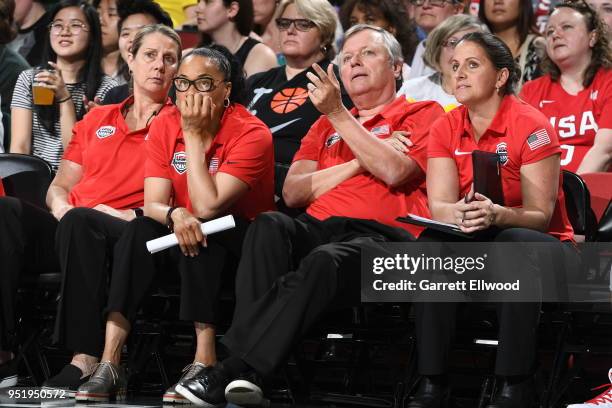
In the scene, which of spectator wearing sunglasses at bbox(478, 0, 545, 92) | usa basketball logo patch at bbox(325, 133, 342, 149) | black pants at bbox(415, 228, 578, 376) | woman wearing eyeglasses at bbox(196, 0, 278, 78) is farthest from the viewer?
woman wearing eyeglasses at bbox(196, 0, 278, 78)

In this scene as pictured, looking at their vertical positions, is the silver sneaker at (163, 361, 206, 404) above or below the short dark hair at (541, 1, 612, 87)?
below

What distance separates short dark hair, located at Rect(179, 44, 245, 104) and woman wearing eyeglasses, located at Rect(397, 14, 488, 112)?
3.38ft

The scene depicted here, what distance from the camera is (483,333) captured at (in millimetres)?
3830

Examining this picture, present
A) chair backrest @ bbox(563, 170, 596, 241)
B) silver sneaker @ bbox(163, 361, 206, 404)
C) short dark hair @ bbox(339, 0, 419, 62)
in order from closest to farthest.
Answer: silver sneaker @ bbox(163, 361, 206, 404), chair backrest @ bbox(563, 170, 596, 241), short dark hair @ bbox(339, 0, 419, 62)

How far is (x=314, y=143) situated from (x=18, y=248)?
123 centimetres

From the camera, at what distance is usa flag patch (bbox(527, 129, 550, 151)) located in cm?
382

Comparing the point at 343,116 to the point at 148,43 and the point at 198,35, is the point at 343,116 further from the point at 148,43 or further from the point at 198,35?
the point at 198,35

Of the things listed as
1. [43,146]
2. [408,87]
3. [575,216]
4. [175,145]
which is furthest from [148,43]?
[575,216]

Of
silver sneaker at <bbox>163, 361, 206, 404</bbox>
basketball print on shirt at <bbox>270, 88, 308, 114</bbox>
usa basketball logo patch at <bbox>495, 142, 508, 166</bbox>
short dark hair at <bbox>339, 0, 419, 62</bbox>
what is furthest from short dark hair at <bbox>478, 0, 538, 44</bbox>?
silver sneaker at <bbox>163, 361, 206, 404</bbox>

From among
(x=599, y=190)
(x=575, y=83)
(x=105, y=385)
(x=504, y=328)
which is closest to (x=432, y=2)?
(x=575, y=83)

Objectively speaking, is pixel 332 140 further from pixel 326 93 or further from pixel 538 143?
pixel 538 143

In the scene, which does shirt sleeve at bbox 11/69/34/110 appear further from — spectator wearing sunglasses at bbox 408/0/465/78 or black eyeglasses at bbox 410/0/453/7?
black eyeglasses at bbox 410/0/453/7

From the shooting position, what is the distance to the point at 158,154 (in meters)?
4.26

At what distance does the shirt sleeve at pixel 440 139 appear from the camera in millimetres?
3980
